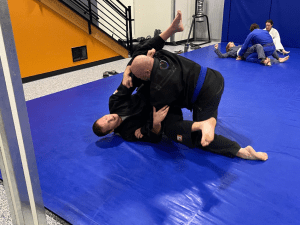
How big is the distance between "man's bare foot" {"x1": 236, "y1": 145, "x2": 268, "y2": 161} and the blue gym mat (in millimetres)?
39

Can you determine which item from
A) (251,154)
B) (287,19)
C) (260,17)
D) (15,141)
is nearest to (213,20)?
(260,17)

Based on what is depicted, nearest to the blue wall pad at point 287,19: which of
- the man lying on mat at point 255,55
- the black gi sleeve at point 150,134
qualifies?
the man lying on mat at point 255,55

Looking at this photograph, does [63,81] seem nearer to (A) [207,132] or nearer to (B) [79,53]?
(B) [79,53]

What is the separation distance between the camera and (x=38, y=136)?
7.60ft

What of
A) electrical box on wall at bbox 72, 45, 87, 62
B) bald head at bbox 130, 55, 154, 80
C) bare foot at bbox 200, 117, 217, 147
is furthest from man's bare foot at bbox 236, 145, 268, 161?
electrical box on wall at bbox 72, 45, 87, 62

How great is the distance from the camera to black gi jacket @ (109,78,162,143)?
219cm

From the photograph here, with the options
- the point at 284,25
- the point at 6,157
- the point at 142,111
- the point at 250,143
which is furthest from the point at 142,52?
the point at 284,25

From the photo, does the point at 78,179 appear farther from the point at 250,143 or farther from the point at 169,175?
the point at 250,143

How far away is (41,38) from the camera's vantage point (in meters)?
4.06

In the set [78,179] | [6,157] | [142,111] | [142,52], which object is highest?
[142,52]

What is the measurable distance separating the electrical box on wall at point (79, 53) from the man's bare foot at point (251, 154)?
3.71m

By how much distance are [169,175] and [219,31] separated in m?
7.50

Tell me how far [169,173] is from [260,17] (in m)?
Answer: 6.69

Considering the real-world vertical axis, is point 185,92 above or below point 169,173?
above
